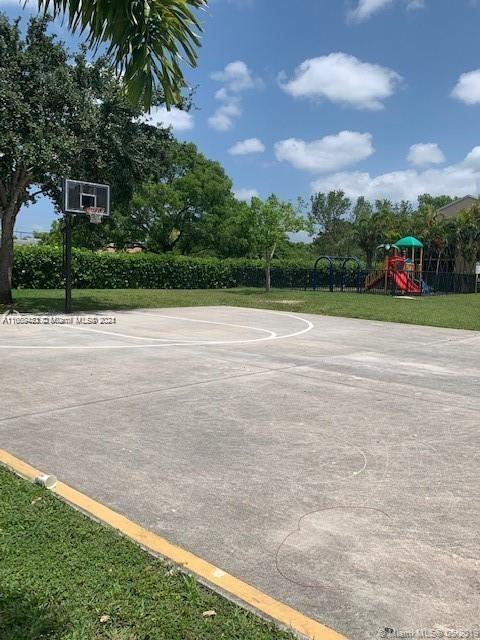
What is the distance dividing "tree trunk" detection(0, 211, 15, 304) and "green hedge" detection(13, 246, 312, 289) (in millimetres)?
7629

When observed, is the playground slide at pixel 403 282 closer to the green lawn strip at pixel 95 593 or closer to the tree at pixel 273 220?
the tree at pixel 273 220

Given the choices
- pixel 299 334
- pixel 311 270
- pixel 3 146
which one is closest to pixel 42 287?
pixel 3 146

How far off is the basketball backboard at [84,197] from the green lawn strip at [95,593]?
14.3 meters

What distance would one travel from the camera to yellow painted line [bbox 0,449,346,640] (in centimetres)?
257

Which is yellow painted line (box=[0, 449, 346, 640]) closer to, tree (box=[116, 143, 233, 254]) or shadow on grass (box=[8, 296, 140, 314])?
shadow on grass (box=[8, 296, 140, 314])

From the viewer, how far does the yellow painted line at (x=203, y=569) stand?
257 cm

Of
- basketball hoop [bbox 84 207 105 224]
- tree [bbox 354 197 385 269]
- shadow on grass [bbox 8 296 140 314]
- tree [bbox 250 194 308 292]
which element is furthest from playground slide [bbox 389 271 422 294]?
basketball hoop [bbox 84 207 105 224]

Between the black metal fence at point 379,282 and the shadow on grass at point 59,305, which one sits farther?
the black metal fence at point 379,282

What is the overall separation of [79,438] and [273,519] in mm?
2281

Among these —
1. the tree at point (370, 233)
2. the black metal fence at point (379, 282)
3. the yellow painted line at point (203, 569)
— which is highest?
the tree at point (370, 233)

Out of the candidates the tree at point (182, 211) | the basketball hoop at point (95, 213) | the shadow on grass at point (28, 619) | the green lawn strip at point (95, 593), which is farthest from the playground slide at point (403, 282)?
the shadow on grass at point (28, 619)

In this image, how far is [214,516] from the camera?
12.0 ft

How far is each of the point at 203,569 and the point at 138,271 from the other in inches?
1124

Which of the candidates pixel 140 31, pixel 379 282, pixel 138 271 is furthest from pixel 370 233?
pixel 140 31
